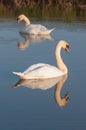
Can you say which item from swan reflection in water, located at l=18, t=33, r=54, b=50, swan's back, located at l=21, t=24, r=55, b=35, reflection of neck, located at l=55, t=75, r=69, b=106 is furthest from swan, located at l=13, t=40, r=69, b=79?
swan's back, located at l=21, t=24, r=55, b=35

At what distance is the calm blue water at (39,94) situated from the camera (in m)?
7.77

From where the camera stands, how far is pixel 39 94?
30.8 feet

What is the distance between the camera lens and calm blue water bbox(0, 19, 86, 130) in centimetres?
777

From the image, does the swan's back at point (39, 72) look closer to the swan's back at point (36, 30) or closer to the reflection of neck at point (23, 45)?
the reflection of neck at point (23, 45)

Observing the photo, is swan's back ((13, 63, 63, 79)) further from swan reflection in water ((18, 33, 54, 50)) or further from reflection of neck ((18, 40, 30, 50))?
swan reflection in water ((18, 33, 54, 50))

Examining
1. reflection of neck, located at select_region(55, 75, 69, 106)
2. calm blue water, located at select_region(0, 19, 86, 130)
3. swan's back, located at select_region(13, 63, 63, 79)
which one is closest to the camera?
calm blue water, located at select_region(0, 19, 86, 130)

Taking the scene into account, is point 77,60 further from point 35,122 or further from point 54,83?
point 35,122

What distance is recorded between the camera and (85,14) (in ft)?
77.5

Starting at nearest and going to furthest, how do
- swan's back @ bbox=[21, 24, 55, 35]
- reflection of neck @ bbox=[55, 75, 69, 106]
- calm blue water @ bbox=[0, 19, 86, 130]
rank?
calm blue water @ bbox=[0, 19, 86, 130]
reflection of neck @ bbox=[55, 75, 69, 106]
swan's back @ bbox=[21, 24, 55, 35]

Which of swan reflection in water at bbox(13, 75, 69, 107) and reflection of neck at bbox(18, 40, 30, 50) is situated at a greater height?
swan reflection in water at bbox(13, 75, 69, 107)

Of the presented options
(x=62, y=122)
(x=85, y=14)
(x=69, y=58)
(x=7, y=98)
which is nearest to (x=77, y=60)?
(x=69, y=58)

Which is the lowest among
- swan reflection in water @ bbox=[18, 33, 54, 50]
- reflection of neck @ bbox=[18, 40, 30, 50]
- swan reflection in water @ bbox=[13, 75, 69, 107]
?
swan reflection in water @ bbox=[18, 33, 54, 50]

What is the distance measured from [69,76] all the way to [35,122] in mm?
3295

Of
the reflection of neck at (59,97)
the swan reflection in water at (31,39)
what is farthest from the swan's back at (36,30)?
the reflection of neck at (59,97)
